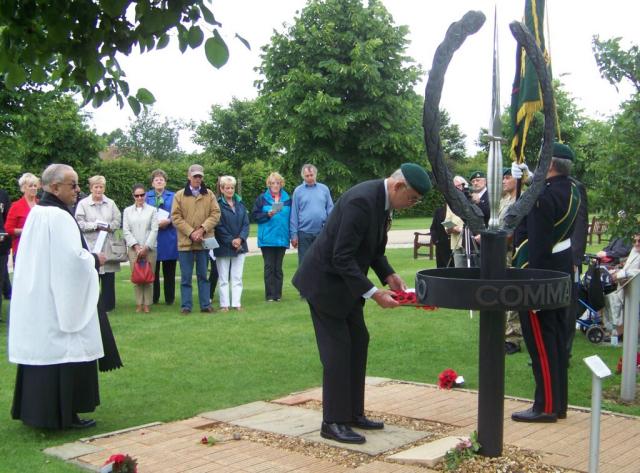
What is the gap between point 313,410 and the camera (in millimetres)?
6824

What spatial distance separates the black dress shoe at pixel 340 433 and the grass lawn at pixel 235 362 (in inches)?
53.8

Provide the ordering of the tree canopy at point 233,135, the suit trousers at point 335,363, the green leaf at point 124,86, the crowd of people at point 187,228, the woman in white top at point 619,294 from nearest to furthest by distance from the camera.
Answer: the green leaf at point 124,86
the suit trousers at point 335,363
the woman in white top at point 619,294
the crowd of people at point 187,228
the tree canopy at point 233,135

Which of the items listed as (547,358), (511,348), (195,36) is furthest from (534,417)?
(195,36)

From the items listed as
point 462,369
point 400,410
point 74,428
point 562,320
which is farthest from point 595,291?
point 74,428

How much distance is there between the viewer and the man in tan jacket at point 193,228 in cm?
1218

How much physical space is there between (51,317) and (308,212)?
7278mm

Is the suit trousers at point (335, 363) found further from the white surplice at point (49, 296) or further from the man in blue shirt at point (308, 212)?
the man in blue shirt at point (308, 212)

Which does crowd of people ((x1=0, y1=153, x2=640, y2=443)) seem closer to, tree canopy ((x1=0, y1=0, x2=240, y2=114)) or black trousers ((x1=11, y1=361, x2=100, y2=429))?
black trousers ((x1=11, y1=361, x2=100, y2=429))

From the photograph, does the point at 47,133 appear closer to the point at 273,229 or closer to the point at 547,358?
the point at 273,229

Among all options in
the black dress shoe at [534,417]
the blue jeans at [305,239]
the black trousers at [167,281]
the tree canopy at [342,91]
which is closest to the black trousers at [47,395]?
the black dress shoe at [534,417]

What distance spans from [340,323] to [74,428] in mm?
2300

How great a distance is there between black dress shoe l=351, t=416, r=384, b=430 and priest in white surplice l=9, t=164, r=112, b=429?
6.84 feet

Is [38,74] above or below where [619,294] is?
above

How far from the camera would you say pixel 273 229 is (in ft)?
43.9
